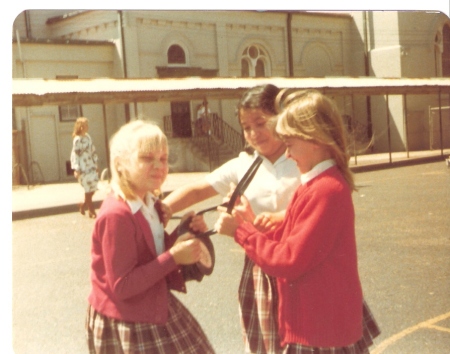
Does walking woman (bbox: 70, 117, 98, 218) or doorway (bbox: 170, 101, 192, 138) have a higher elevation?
doorway (bbox: 170, 101, 192, 138)

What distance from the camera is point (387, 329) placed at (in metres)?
2.19

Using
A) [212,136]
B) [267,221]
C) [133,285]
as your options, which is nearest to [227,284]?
[212,136]

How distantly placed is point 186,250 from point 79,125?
66 centimetres

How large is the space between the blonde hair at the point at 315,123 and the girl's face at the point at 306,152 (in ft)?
0.05

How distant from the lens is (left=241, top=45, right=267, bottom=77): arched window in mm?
1938

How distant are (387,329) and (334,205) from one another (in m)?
1.20

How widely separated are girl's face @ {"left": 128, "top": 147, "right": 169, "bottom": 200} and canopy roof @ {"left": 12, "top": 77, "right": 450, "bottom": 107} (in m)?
0.52

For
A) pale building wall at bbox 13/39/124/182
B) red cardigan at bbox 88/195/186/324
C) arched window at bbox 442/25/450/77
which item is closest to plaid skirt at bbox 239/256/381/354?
red cardigan at bbox 88/195/186/324

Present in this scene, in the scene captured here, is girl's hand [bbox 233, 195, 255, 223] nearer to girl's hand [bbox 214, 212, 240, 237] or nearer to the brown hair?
girl's hand [bbox 214, 212, 240, 237]

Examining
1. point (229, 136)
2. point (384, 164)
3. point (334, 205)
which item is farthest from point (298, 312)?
point (384, 164)

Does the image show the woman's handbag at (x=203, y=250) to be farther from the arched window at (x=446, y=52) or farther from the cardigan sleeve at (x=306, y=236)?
the arched window at (x=446, y=52)

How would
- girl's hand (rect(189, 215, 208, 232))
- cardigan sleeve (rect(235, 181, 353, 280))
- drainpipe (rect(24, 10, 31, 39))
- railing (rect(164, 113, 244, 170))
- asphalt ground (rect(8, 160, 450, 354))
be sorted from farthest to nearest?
railing (rect(164, 113, 244, 170)) → asphalt ground (rect(8, 160, 450, 354)) → drainpipe (rect(24, 10, 31, 39)) → girl's hand (rect(189, 215, 208, 232)) → cardigan sleeve (rect(235, 181, 353, 280))

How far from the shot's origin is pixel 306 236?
1.17 m

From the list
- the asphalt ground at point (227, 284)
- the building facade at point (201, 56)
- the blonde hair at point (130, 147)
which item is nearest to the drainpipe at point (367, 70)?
the building facade at point (201, 56)
